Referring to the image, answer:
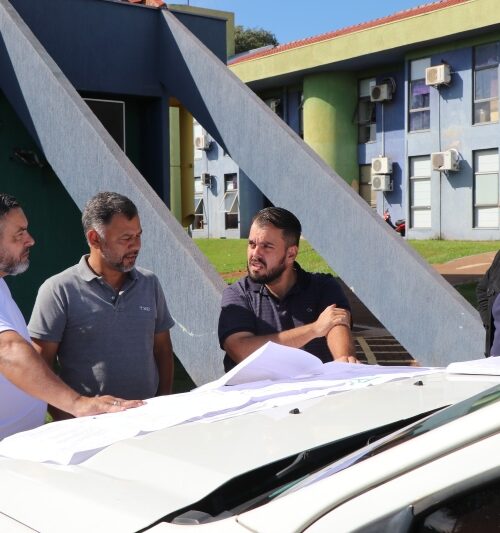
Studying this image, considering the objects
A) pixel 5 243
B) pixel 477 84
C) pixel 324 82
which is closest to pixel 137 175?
pixel 5 243

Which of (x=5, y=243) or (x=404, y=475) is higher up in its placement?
(x=5, y=243)

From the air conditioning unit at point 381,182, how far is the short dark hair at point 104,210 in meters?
25.3

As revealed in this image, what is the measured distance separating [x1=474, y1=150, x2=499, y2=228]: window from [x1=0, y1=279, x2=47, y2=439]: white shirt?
77.5ft

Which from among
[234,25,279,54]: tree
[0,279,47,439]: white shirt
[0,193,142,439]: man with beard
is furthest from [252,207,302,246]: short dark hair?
[234,25,279,54]: tree

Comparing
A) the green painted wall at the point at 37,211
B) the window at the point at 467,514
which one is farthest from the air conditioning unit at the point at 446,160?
the window at the point at 467,514

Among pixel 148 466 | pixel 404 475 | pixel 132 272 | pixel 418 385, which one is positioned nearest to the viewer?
pixel 404 475

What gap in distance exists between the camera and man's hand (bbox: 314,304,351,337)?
12.0ft

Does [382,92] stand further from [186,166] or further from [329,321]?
[329,321]

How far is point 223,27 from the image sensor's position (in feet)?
29.4

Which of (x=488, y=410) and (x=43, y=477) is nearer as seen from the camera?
(x=488, y=410)

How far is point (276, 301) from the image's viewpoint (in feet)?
13.0

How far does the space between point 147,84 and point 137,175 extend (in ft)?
8.45

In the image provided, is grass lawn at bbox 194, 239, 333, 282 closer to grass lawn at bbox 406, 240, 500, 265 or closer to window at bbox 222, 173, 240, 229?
grass lawn at bbox 406, 240, 500, 265

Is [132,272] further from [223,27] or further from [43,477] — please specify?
[223,27]
